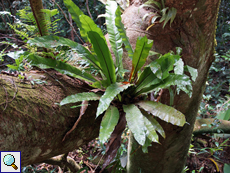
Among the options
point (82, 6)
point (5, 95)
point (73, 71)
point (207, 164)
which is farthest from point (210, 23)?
point (82, 6)

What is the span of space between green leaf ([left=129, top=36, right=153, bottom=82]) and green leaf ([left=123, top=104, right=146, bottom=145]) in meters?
0.28

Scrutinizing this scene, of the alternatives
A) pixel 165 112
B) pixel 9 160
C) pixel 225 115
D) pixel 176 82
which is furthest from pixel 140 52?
pixel 225 115

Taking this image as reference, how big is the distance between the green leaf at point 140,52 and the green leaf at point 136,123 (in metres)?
0.28

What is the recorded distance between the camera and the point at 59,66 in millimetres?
1056

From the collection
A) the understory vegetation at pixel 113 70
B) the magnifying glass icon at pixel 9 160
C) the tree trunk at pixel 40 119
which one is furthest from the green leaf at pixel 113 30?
the magnifying glass icon at pixel 9 160

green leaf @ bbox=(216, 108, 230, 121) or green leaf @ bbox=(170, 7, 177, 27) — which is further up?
green leaf @ bbox=(170, 7, 177, 27)

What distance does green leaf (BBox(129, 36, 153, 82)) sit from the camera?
101cm

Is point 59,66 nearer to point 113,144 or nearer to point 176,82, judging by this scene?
point 113,144

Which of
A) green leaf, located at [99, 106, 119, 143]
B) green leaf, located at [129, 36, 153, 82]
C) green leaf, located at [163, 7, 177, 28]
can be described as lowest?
green leaf, located at [99, 106, 119, 143]

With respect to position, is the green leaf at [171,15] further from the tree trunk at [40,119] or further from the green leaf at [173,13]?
the tree trunk at [40,119]

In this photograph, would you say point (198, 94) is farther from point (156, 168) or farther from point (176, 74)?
point (156, 168)

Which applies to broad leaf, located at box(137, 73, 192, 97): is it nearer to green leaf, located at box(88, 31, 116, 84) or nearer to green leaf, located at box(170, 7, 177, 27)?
green leaf, located at box(88, 31, 116, 84)

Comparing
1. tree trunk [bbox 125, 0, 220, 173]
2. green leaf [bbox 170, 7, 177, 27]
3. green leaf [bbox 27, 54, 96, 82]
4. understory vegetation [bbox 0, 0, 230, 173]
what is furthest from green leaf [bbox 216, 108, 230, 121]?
green leaf [bbox 27, 54, 96, 82]

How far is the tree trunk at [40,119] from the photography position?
2.58ft
